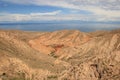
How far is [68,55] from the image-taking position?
9081 centimetres

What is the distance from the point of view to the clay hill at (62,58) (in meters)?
38.5

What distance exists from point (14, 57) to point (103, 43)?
31.4m

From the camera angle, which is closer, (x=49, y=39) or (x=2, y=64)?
(x=2, y=64)

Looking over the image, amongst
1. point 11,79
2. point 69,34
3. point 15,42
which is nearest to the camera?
point 11,79

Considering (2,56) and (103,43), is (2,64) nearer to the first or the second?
(2,56)

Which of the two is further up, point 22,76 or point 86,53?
point 86,53

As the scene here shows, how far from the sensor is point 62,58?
9006 cm

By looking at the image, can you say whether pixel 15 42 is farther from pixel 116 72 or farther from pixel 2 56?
pixel 116 72

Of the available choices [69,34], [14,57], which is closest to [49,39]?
[69,34]

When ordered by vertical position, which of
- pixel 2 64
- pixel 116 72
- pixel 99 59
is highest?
pixel 2 64

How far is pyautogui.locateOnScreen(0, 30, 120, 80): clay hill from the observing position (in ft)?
126

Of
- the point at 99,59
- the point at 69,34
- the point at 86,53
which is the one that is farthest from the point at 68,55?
the point at 99,59

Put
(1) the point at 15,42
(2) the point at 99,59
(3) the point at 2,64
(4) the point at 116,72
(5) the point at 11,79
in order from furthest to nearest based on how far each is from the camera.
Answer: (1) the point at 15,42, (3) the point at 2,64, (5) the point at 11,79, (2) the point at 99,59, (4) the point at 116,72

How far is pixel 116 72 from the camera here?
34250 millimetres
